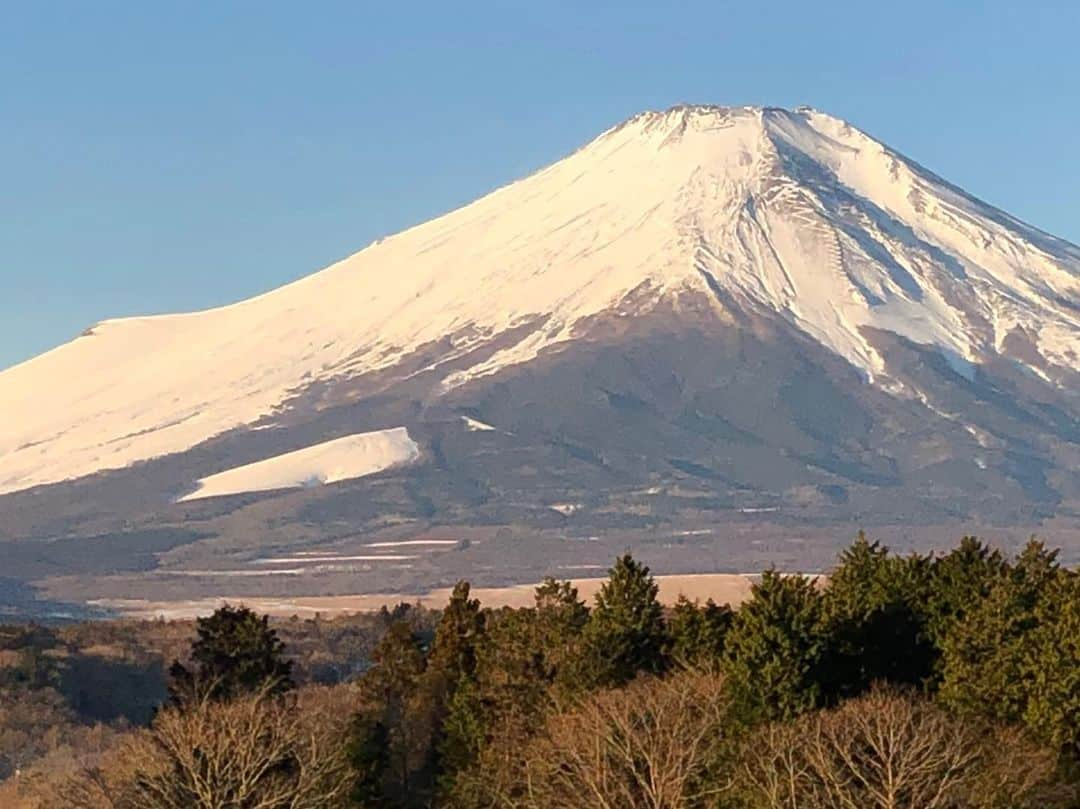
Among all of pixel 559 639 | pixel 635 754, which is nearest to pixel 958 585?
pixel 559 639

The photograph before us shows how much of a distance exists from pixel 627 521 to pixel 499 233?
57.6 metres

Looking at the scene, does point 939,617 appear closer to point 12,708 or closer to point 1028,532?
point 12,708

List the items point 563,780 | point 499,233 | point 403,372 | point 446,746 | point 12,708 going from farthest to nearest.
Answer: point 499,233, point 403,372, point 12,708, point 446,746, point 563,780

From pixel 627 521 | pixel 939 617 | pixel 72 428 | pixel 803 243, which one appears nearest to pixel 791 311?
pixel 803 243

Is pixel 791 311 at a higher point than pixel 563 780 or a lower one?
higher

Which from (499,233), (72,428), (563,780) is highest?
(499,233)

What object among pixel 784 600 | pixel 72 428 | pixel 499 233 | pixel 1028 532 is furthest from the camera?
pixel 499 233

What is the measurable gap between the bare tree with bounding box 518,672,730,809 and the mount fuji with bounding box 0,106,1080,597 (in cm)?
8284

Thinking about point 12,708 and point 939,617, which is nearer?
point 939,617

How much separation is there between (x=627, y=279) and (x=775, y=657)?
141 meters

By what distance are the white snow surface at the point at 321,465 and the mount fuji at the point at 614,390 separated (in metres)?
0.25

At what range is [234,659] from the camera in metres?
40.5

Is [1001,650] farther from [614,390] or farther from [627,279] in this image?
[627,279]

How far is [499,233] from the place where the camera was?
7367 inches
